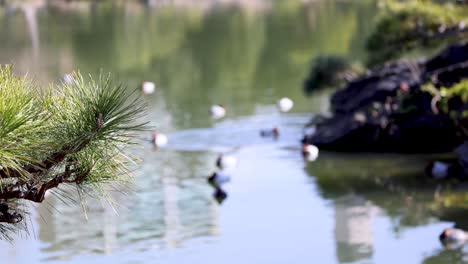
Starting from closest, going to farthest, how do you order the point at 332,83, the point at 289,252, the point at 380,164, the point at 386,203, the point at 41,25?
the point at 289,252 < the point at 386,203 < the point at 380,164 < the point at 332,83 < the point at 41,25

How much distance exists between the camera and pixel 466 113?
10.7 m

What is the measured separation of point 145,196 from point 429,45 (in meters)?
5.04

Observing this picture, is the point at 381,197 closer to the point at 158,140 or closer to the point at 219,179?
the point at 219,179

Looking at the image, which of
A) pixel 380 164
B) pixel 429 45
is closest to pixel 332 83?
pixel 429 45

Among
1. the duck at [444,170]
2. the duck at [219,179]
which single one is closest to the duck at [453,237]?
the duck at [444,170]

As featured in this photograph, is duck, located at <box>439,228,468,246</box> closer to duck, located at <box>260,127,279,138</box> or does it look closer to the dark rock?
the dark rock

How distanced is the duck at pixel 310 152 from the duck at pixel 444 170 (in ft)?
6.36

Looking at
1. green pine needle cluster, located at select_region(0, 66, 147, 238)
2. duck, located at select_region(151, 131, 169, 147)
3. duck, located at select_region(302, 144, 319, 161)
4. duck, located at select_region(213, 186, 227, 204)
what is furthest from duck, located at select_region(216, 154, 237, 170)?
green pine needle cluster, located at select_region(0, 66, 147, 238)

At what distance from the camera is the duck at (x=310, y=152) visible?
12.3 meters

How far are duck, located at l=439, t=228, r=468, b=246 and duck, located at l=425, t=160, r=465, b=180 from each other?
270 cm

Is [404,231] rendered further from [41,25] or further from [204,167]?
[41,25]

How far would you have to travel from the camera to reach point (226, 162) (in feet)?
39.2

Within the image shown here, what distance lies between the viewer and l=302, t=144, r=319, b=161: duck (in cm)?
1227

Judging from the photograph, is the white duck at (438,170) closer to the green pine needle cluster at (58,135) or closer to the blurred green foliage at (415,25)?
the blurred green foliage at (415,25)
